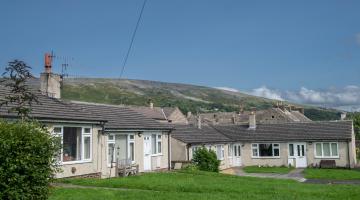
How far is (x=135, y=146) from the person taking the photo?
1178 inches

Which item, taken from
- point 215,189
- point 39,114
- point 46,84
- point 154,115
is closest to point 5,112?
point 39,114

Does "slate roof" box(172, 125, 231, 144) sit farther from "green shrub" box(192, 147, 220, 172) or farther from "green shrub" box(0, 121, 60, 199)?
"green shrub" box(0, 121, 60, 199)

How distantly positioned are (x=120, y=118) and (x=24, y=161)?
19863 millimetres

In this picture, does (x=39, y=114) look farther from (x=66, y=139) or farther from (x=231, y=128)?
(x=231, y=128)

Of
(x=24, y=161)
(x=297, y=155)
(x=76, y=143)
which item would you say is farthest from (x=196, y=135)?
(x=24, y=161)

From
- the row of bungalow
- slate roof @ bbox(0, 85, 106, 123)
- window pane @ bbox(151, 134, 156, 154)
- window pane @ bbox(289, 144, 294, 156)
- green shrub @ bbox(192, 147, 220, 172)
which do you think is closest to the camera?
slate roof @ bbox(0, 85, 106, 123)

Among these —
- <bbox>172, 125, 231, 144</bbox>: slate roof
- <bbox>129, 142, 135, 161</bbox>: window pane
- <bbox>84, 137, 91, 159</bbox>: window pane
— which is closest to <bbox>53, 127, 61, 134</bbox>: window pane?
<bbox>84, 137, 91, 159</bbox>: window pane

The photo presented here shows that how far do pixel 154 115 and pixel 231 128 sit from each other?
18.3m

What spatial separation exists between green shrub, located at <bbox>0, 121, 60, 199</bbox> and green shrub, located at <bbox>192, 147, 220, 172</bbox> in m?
25.7

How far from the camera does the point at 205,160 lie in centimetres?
3691

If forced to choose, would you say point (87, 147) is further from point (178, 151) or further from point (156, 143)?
point (178, 151)

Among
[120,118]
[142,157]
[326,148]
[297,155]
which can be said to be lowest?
[297,155]

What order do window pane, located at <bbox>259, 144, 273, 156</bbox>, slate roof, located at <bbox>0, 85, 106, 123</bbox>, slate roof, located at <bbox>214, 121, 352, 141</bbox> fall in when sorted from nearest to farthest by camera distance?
slate roof, located at <bbox>0, 85, 106, 123</bbox> → slate roof, located at <bbox>214, 121, 352, 141</bbox> → window pane, located at <bbox>259, 144, 273, 156</bbox>

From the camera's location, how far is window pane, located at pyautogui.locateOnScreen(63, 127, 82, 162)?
23.4 meters
